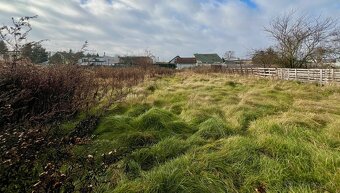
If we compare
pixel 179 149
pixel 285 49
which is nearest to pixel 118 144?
pixel 179 149

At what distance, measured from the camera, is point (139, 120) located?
245 inches

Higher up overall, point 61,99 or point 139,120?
point 61,99

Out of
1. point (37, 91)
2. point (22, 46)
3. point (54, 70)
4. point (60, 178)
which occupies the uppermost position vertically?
point (22, 46)

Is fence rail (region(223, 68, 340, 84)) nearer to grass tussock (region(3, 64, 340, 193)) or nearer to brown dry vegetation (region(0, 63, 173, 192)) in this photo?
grass tussock (region(3, 64, 340, 193))

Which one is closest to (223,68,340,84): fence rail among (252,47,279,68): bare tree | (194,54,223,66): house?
(252,47,279,68): bare tree

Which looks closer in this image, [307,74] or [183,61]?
[307,74]

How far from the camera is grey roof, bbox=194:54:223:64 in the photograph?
247ft

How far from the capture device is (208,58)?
7694 cm

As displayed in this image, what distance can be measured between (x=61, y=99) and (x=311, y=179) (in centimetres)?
471

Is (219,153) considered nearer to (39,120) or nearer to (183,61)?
(39,120)

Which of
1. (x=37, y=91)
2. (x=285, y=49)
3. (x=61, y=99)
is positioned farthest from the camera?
(x=285, y=49)

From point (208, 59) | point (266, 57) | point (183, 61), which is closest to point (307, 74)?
point (266, 57)

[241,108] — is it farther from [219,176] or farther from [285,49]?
[285,49]

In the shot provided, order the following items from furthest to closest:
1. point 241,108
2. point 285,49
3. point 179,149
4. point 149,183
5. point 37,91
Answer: point 285,49
point 241,108
point 37,91
point 179,149
point 149,183
